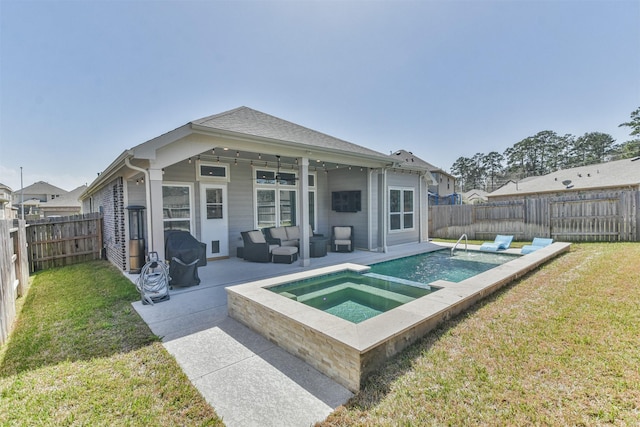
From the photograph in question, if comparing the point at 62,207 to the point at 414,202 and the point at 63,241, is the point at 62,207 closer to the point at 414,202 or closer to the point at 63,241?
the point at 63,241

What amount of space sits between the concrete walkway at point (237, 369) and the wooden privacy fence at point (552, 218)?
38.4ft

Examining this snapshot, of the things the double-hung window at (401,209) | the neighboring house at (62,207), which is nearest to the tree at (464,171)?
the double-hung window at (401,209)

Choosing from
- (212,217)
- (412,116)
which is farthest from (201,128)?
(412,116)

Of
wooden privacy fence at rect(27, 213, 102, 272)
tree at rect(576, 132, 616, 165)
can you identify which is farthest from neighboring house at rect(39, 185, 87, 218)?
tree at rect(576, 132, 616, 165)

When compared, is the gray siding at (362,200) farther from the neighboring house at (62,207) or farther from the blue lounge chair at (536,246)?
the neighboring house at (62,207)

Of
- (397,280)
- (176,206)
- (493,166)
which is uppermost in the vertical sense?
(493,166)

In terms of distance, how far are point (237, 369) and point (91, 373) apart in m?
1.37

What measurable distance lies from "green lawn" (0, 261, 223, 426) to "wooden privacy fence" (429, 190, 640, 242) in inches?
511

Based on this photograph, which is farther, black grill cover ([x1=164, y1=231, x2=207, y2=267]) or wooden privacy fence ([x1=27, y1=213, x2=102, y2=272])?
wooden privacy fence ([x1=27, y1=213, x2=102, y2=272])

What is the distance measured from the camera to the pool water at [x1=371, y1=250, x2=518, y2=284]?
6516 mm

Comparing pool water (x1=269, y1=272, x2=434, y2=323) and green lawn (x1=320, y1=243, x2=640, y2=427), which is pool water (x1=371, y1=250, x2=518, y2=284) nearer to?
pool water (x1=269, y1=272, x2=434, y2=323)

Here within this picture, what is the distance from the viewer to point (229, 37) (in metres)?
8.48

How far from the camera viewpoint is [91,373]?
267cm

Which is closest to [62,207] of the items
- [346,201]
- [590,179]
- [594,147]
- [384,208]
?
[346,201]
